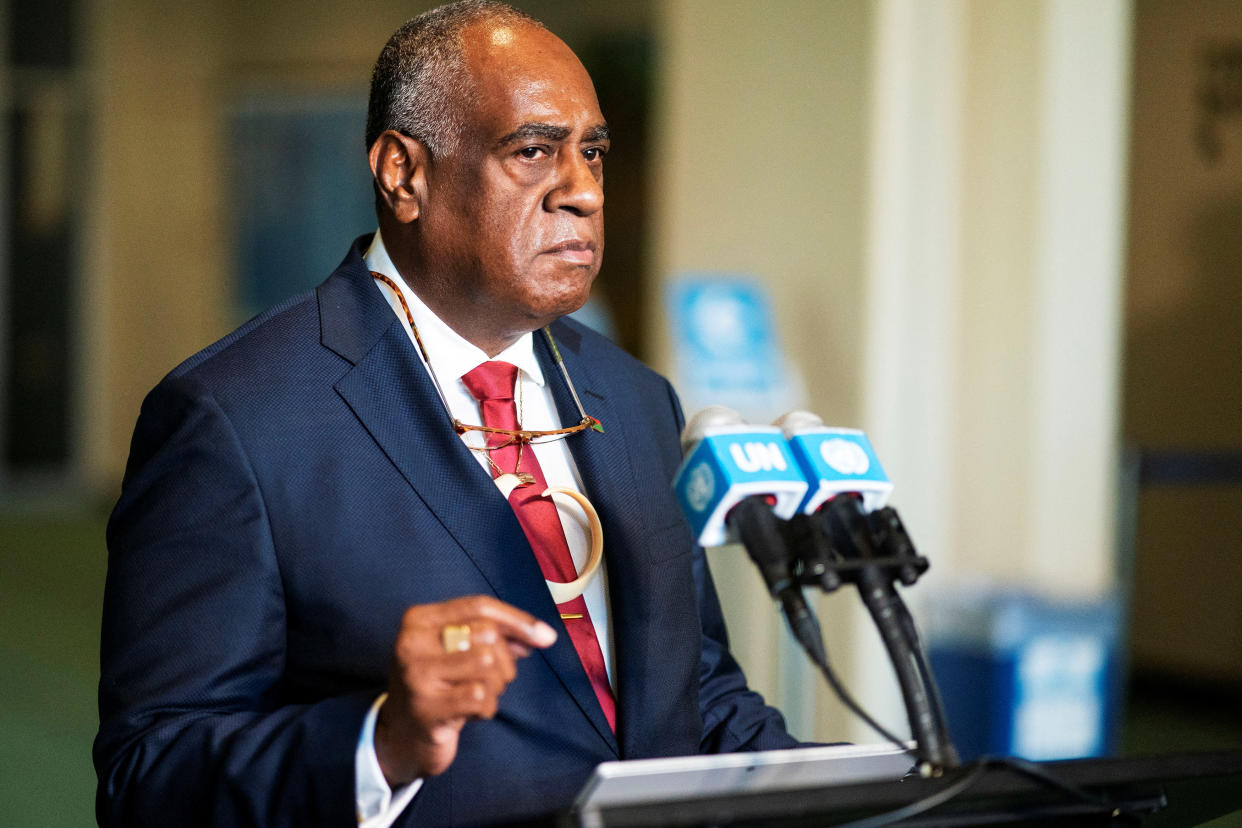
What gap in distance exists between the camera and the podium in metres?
0.81

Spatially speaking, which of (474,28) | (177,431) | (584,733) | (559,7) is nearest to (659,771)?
(584,733)

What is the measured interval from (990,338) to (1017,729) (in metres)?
1.10

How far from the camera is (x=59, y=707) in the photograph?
4359mm

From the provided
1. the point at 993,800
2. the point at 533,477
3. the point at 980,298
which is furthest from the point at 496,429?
the point at 980,298

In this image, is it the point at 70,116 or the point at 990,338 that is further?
the point at 70,116

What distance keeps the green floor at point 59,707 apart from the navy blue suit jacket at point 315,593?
138cm

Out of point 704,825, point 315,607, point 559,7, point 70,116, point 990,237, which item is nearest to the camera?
point 704,825

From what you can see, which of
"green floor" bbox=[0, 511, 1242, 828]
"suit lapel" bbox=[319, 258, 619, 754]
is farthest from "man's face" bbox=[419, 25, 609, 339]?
"green floor" bbox=[0, 511, 1242, 828]

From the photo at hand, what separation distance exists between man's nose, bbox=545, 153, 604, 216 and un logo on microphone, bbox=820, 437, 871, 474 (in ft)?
1.35

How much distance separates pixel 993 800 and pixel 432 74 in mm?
857

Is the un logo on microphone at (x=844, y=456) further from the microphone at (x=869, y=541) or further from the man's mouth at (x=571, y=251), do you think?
the man's mouth at (x=571, y=251)

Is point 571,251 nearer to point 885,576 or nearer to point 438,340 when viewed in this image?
point 438,340

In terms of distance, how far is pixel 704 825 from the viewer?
80cm

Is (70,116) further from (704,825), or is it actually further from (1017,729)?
(704,825)
